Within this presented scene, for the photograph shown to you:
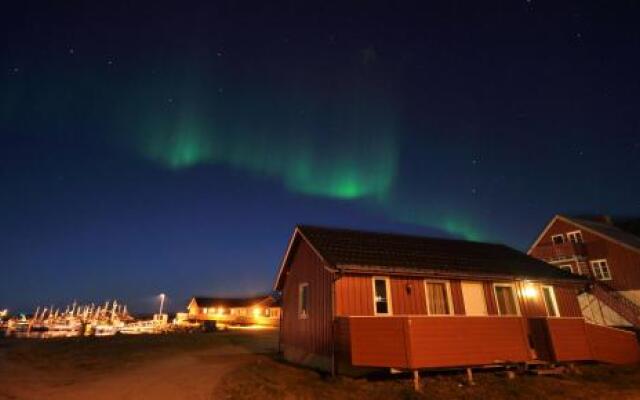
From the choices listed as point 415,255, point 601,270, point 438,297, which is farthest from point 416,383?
point 601,270

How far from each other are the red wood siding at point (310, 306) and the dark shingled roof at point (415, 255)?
3.68 feet

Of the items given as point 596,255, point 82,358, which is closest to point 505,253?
point 596,255

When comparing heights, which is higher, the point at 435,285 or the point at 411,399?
the point at 435,285

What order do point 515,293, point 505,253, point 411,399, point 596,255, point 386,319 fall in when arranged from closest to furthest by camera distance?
point 411,399 < point 386,319 < point 515,293 < point 505,253 < point 596,255

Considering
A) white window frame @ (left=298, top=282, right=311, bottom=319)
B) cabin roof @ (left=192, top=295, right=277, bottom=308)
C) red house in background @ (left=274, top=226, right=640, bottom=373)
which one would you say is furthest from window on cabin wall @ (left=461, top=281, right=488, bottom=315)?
cabin roof @ (left=192, top=295, right=277, bottom=308)

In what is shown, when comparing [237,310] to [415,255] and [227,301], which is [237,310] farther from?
[415,255]

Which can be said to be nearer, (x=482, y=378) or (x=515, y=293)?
(x=482, y=378)

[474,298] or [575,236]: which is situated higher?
[575,236]

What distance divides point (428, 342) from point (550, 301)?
38.4 feet

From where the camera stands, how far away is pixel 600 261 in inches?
1528

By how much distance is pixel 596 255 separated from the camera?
3931 centimetres

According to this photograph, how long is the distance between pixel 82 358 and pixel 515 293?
82.0 feet

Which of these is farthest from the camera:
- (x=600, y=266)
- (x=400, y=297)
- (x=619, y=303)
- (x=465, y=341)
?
(x=600, y=266)

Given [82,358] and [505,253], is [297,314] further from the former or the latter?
[505,253]
